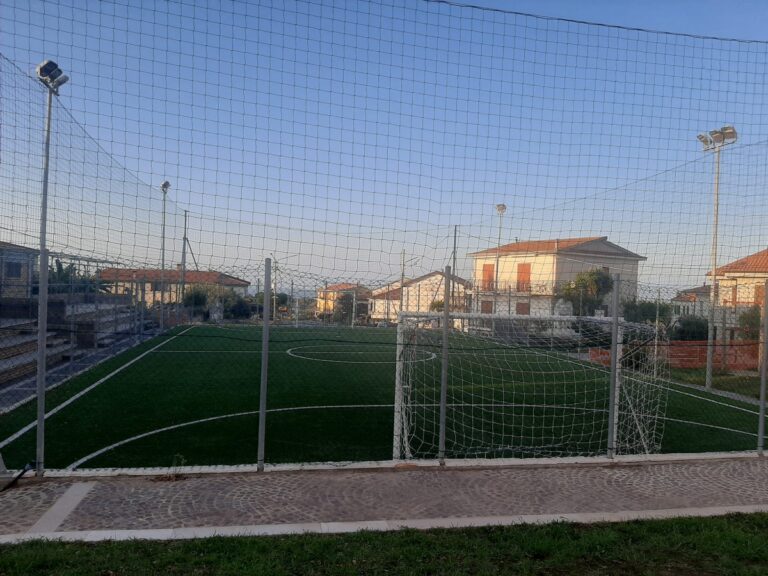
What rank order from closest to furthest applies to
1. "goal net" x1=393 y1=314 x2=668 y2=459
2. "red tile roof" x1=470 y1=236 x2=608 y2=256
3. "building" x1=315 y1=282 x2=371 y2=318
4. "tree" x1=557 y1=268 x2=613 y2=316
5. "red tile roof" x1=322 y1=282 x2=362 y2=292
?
"red tile roof" x1=322 y1=282 x2=362 y2=292
"building" x1=315 y1=282 x2=371 y2=318
"goal net" x1=393 y1=314 x2=668 y2=459
"red tile roof" x1=470 y1=236 x2=608 y2=256
"tree" x1=557 y1=268 x2=613 y2=316

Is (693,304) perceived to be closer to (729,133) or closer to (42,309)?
(729,133)

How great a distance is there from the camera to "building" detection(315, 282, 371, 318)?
7.94 meters

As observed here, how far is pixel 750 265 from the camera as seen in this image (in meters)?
14.4

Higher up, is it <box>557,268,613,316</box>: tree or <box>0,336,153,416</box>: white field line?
<box>557,268,613,316</box>: tree

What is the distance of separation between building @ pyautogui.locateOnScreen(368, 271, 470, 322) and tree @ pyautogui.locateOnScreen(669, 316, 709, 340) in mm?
9391

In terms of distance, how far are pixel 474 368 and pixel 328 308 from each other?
8757 millimetres

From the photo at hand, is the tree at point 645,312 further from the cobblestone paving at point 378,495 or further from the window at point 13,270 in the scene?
the window at point 13,270

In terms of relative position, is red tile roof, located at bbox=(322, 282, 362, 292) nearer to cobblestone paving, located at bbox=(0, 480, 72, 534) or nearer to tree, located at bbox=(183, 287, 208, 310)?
cobblestone paving, located at bbox=(0, 480, 72, 534)

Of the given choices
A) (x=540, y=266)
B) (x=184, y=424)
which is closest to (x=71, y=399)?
(x=184, y=424)

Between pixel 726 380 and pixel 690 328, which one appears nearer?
pixel 726 380

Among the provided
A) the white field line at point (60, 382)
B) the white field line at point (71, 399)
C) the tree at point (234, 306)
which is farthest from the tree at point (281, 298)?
the white field line at point (60, 382)

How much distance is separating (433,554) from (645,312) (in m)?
11.8

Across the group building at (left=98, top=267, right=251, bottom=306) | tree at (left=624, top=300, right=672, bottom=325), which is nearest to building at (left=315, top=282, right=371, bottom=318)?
building at (left=98, top=267, right=251, bottom=306)

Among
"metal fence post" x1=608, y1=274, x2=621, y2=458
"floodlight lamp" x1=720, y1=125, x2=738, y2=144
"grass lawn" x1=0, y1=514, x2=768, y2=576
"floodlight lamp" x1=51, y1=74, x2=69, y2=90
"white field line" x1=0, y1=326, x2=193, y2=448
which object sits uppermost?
"floodlight lamp" x1=720, y1=125, x2=738, y2=144
